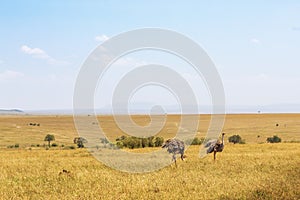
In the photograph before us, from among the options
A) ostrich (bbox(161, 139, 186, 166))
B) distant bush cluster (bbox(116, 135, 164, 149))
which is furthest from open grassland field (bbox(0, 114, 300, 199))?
distant bush cluster (bbox(116, 135, 164, 149))

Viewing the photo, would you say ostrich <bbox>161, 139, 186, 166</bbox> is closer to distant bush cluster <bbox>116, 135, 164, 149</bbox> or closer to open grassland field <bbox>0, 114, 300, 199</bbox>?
open grassland field <bbox>0, 114, 300, 199</bbox>

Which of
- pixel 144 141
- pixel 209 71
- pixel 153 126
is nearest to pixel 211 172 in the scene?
pixel 209 71

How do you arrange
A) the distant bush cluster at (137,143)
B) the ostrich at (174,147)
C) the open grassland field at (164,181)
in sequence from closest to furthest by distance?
the open grassland field at (164,181) < the ostrich at (174,147) < the distant bush cluster at (137,143)

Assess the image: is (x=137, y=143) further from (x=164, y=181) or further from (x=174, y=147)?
(x=164, y=181)

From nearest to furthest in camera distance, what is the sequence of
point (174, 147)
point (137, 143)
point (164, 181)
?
point (164, 181) < point (174, 147) < point (137, 143)

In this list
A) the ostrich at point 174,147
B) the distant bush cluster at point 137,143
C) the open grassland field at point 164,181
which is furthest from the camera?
the distant bush cluster at point 137,143

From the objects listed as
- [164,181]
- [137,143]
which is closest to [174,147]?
[164,181]

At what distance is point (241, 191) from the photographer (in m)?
14.0

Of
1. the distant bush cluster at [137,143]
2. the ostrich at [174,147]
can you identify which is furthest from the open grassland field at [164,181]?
the distant bush cluster at [137,143]

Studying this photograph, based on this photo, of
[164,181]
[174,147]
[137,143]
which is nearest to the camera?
[164,181]

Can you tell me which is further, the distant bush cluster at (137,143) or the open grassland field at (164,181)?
the distant bush cluster at (137,143)

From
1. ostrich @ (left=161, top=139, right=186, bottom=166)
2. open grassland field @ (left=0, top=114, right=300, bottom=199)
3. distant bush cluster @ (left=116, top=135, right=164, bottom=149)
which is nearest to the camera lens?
open grassland field @ (left=0, top=114, right=300, bottom=199)

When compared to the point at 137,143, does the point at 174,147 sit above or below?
above

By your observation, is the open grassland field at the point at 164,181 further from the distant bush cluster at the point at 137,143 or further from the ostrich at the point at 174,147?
the distant bush cluster at the point at 137,143
